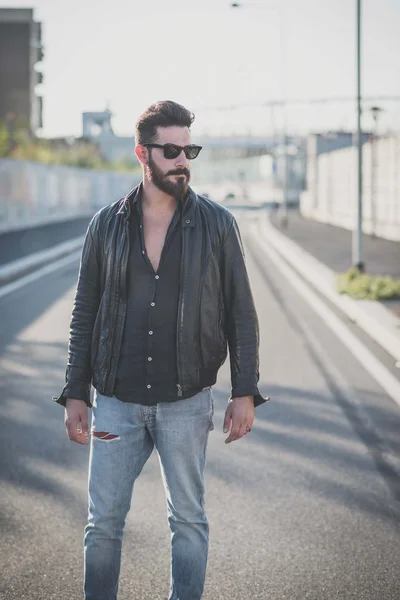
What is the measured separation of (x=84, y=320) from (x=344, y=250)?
23.4 meters

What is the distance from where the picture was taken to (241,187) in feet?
453

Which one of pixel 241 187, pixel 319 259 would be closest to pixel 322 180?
pixel 319 259

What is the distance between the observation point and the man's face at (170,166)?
10.8ft

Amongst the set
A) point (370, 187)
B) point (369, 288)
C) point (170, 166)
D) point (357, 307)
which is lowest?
point (357, 307)

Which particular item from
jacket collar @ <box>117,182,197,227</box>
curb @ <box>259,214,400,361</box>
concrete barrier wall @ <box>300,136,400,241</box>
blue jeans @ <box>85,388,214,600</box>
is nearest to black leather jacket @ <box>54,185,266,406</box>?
jacket collar @ <box>117,182,197,227</box>

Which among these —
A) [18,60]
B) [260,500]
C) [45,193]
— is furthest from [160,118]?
[18,60]

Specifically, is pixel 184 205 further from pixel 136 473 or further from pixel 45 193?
pixel 45 193

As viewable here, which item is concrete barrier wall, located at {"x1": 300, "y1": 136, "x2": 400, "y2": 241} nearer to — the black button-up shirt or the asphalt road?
the asphalt road

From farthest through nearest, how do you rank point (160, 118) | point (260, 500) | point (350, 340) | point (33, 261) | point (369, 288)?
1. point (33, 261)
2. point (369, 288)
3. point (350, 340)
4. point (260, 500)
5. point (160, 118)

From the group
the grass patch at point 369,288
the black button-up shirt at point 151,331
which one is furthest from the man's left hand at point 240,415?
the grass patch at point 369,288

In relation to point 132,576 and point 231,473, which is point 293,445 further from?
point 132,576

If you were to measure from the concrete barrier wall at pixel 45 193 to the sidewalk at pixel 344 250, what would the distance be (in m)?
10.9

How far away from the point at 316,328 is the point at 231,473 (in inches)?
258

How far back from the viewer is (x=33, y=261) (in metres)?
21.9
